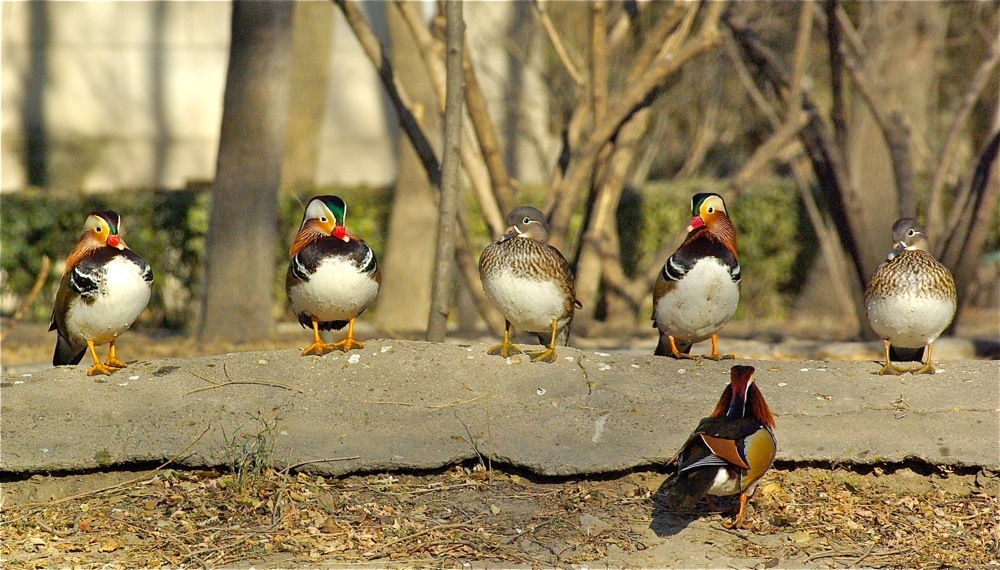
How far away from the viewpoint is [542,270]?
507cm

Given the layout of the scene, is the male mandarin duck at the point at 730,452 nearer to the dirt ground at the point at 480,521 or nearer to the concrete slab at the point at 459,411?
the dirt ground at the point at 480,521

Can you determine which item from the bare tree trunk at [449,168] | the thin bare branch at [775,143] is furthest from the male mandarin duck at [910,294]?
the thin bare branch at [775,143]

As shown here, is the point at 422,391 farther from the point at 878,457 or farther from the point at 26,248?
the point at 26,248

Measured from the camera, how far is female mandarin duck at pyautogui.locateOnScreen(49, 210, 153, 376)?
491cm

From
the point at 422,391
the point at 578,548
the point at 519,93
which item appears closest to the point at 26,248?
the point at 519,93

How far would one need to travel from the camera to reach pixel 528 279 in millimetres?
5047

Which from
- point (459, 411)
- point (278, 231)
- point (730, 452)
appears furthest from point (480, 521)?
point (278, 231)

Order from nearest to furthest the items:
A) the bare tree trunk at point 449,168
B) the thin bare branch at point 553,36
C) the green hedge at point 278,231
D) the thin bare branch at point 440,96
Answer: the bare tree trunk at point 449,168, the thin bare branch at point 440,96, the thin bare branch at point 553,36, the green hedge at point 278,231

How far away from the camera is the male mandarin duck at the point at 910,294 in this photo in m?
4.99

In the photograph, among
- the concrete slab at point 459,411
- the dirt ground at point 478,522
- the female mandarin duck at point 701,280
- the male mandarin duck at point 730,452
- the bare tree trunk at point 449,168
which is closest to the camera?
the male mandarin duck at point 730,452

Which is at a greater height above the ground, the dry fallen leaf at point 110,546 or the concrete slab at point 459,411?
the concrete slab at point 459,411

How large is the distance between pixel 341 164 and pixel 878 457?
37.1 ft

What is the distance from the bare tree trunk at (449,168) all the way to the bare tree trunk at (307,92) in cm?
687

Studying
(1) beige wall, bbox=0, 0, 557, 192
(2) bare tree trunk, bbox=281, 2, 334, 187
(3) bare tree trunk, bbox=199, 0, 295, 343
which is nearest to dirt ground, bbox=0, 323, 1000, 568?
(3) bare tree trunk, bbox=199, 0, 295, 343
